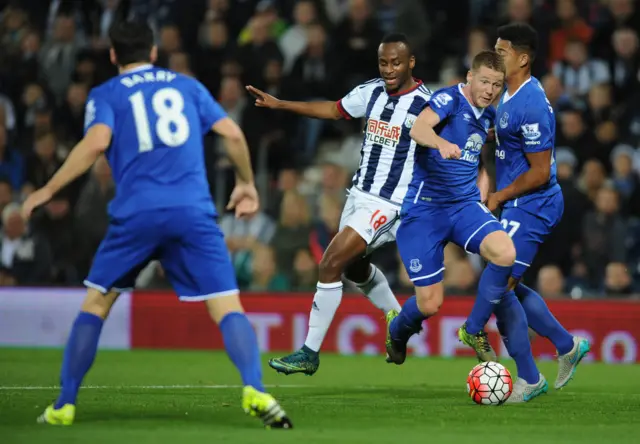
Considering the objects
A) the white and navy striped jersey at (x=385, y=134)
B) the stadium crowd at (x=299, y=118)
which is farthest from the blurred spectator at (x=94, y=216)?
the white and navy striped jersey at (x=385, y=134)

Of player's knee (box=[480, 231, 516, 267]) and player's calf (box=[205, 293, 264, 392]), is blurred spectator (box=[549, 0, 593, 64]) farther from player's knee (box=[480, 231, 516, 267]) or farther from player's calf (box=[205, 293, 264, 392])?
player's calf (box=[205, 293, 264, 392])

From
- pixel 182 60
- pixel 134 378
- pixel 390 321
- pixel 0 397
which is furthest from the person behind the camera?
pixel 182 60

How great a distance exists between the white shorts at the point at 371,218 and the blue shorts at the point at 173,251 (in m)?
2.68

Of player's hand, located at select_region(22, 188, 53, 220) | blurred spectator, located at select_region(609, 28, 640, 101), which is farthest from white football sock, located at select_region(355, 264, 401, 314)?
blurred spectator, located at select_region(609, 28, 640, 101)

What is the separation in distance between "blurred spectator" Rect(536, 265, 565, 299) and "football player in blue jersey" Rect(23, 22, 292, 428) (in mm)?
6895

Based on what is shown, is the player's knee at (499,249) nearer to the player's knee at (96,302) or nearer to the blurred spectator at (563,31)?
the player's knee at (96,302)

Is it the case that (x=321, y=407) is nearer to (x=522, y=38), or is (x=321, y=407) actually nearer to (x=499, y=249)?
(x=499, y=249)

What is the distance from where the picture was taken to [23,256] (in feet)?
47.2

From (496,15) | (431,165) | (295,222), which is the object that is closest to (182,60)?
(295,222)

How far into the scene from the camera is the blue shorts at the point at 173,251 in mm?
6363

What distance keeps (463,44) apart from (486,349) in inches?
279

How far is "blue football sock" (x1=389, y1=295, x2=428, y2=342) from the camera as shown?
8672 mm

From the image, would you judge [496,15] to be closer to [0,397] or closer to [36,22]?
[36,22]

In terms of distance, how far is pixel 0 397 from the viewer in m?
Result: 7.90
